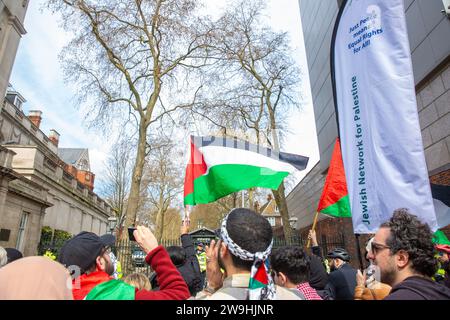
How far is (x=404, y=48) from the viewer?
3.30 m

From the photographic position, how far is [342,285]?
3.80 meters

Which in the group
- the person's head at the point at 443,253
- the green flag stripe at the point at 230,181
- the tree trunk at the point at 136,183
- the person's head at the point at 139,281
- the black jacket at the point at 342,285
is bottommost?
the black jacket at the point at 342,285

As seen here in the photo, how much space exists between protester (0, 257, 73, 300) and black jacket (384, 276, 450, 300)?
1791 millimetres

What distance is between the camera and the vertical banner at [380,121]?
3.06 meters

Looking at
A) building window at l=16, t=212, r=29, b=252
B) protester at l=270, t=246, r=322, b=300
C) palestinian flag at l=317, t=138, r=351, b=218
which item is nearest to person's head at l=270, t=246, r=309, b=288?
protester at l=270, t=246, r=322, b=300

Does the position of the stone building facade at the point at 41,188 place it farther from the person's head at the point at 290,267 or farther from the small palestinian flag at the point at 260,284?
the small palestinian flag at the point at 260,284

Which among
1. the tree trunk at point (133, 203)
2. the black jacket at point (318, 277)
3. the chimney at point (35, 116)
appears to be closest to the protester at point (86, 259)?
the black jacket at point (318, 277)

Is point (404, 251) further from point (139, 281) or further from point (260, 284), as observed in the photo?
point (139, 281)

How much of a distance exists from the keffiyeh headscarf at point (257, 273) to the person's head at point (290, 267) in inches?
48.1

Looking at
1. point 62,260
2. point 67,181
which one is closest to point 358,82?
point 62,260

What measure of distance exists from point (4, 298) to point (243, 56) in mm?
17752

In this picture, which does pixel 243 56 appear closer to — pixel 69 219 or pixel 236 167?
pixel 236 167

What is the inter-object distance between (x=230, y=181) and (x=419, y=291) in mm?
3474

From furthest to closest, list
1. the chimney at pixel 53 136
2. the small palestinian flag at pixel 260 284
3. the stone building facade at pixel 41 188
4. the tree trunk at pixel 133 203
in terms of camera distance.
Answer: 1. the chimney at pixel 53 136
2. the stone building facade at pixel 41 188
3. the tree trunk at pixel 133 203
4. the small palestinian flag at pixel 260 284
